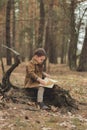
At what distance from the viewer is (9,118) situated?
776 centimetres

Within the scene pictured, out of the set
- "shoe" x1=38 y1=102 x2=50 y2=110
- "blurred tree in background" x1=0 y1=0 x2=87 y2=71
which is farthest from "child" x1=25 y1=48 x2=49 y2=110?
"blurred tree in background" x1=0 y1=0 x2=87 y2=71

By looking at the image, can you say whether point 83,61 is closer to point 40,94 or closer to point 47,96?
point 47,96

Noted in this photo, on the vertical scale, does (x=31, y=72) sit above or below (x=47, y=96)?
above

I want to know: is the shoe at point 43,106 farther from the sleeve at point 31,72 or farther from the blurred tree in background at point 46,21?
the blurred tree in background at point 46,21

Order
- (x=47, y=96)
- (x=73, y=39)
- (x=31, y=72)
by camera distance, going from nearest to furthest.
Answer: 1. (x=31, y=72)
2. (x=47, y=96)
3. (x=73, y=39)

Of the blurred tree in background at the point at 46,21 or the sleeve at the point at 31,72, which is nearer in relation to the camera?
Answer: the sleeve at the point at 31,72

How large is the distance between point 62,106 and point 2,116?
2.22 m

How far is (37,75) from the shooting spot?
970 cm

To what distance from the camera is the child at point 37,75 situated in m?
9.34

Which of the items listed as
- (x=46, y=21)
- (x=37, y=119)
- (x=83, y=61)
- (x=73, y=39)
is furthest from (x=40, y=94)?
(x=46, y=21)

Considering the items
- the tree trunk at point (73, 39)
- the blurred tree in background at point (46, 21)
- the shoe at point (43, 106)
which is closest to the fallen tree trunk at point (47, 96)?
the shoe at point (43, 106)

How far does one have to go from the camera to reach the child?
9.34 m

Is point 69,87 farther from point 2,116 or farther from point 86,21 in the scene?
point 86,21

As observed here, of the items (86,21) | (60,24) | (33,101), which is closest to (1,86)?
(33,101)
